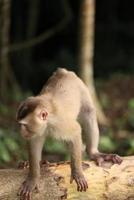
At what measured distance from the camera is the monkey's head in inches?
211

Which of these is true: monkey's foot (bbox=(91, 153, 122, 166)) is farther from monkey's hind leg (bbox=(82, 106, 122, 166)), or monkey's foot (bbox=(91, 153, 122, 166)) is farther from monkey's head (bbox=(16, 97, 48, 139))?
monkey's head (bbox=(16, 97, 48, 139))

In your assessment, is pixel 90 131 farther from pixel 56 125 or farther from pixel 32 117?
pixel 32 117

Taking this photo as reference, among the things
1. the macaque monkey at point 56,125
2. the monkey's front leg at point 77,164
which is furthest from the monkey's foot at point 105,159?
the monkey's front leg at point 77,164

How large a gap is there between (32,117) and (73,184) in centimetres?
69

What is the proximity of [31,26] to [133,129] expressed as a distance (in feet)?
22.1

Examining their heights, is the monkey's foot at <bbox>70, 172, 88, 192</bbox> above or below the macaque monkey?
below

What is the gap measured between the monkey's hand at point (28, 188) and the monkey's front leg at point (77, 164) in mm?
306

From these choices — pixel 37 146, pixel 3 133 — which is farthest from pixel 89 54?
pixel 37 146

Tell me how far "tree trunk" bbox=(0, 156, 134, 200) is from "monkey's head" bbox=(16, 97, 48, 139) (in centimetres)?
38

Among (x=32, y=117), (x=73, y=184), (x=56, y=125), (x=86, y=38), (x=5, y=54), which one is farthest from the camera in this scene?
(x=5, y=54)

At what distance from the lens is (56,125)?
5789 millimetres

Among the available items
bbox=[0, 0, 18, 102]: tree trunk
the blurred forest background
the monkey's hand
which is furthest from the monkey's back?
bbox=[0, 0, 18, 102]: tree trunk

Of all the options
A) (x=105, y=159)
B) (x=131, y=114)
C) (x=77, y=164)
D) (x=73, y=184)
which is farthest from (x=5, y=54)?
(x=73, y=184)

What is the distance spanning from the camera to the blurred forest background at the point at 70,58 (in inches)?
420
